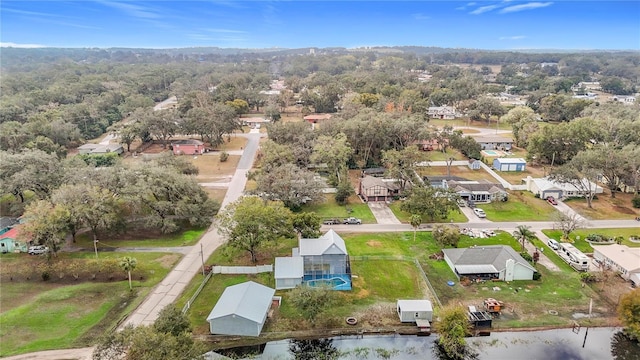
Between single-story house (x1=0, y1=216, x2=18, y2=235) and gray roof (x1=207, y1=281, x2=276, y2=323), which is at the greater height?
single-story house (x1=0, y1=216, x2=18, y2=235)

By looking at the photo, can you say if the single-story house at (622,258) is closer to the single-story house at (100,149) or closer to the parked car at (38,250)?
the parked car at (38,250)

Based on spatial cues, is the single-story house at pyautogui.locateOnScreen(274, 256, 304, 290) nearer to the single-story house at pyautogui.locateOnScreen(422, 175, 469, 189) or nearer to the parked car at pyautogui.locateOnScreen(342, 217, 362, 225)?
the parked car at pyautogui.locateOnScreen(342, 217, 362, 225)

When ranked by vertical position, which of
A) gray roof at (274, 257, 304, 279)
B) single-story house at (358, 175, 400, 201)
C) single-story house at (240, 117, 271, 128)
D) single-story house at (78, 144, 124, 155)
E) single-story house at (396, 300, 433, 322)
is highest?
single-story house at (240, 117, 271, 128)

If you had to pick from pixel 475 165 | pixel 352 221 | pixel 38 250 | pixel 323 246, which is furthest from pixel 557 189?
pixel 38 250

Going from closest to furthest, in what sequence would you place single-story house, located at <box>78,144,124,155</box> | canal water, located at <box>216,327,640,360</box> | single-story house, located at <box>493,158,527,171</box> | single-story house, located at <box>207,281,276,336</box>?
canal water, located at <box>216,327,640,360</box> < single-story house, located at <box>207,281,276,336</box> < single-story house, located at <box>493,158,527,171</box> < single-story house, located at <box>78,144,124,155</box>

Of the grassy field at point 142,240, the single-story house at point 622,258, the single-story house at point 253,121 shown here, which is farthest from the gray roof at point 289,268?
the single-story house at point 253,121

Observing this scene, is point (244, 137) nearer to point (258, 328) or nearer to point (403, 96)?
point (403, 96)

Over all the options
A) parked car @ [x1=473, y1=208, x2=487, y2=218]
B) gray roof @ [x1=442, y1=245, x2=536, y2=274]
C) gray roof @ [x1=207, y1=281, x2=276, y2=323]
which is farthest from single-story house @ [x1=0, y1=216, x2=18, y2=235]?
parked car @ [x1=473, y1=208, x2=487, y2=218]

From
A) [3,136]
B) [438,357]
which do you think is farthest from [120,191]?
[3,136]
